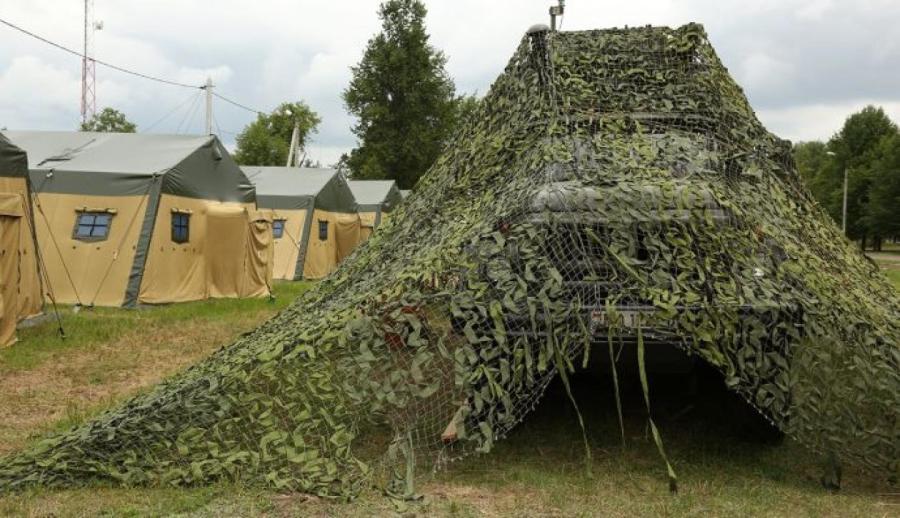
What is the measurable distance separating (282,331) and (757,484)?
3.14m

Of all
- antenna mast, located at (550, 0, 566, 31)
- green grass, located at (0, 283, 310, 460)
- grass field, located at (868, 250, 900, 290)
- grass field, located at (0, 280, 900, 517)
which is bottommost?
green grass, located at (0, 283, 310, 460)

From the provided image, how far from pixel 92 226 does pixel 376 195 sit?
610 inches

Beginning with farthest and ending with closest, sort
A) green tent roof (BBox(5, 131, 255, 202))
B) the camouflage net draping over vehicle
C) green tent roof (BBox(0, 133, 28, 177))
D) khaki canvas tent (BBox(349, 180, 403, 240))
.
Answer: khaki canvas tent (BBox(349, 180, 403, 240)) < green tent roof (BBox(5, 131, 255, 202)) < green tent roof (BBox(0, 133, 28, 177)) < the camouflage net draping over vehicle

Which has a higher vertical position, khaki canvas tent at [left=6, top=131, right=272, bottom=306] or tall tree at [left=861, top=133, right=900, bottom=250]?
tall tree at [left=861, top=133, right=900, bottom=250]

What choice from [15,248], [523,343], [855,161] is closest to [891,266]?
[15,248]

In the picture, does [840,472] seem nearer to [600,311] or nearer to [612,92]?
[600,311]

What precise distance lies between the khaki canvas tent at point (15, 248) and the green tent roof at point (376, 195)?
17.3 m

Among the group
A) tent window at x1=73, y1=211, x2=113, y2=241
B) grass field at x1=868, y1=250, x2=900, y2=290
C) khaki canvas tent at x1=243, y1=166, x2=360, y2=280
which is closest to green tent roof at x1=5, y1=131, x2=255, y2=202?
tent window at x1=73, y1=211, x2=113, y2=241

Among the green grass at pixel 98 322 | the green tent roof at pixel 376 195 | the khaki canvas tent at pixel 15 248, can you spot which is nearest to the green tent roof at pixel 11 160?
the khaki canvas tent at pixel 15 248

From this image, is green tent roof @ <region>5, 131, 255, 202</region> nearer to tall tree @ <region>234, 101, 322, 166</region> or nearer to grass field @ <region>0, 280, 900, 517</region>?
grass field @ <region>0, 280, 900, 517</region>

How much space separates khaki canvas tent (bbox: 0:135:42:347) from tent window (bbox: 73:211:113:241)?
2862 millimetres

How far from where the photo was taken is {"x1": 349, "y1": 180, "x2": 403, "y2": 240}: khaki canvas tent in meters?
26.9

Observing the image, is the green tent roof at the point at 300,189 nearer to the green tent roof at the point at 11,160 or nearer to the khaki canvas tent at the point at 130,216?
the khaki canvas tent at the point at 130,216

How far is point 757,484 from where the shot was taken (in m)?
4.47
